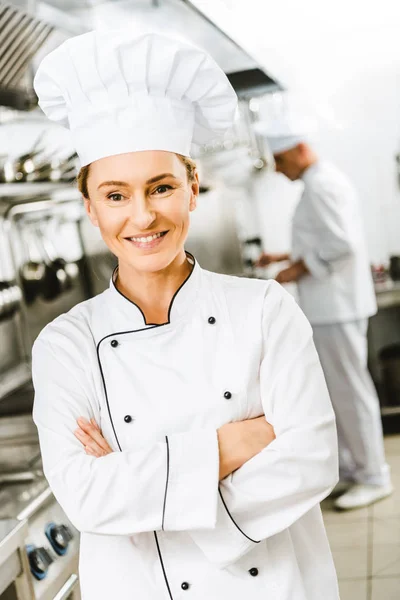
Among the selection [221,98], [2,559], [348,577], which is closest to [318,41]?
[221,98]

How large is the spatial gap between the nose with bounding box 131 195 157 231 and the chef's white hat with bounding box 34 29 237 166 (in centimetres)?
8

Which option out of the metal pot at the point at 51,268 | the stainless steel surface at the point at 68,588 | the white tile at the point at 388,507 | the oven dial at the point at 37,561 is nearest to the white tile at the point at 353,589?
the white tile at the point at 388,507

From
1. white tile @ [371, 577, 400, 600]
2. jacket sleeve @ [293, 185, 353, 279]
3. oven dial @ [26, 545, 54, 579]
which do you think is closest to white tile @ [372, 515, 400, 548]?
white tile @ [371, 577, 400, 600]

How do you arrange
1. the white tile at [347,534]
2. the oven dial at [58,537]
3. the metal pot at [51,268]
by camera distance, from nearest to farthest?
the oven dial at [58,537]
the white tile at [347,534]
the metal pot at [51,268]

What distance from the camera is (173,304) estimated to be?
1.25 meters

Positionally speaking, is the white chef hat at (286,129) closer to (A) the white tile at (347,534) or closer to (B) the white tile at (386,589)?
(A) the white tile at (347,534)

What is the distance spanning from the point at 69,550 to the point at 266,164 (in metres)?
1.26

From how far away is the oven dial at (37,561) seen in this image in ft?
5.63

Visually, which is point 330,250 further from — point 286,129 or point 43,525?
point 43,525

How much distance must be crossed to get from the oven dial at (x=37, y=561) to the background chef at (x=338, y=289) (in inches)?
41.2

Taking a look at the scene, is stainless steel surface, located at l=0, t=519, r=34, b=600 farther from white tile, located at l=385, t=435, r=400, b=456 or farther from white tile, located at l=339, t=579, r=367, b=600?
white tile, located at l=385, t=435, r=400, b=456

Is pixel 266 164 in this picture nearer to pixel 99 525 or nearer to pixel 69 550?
pixel 69 550

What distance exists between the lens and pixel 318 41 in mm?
2480

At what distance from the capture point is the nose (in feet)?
3.68
